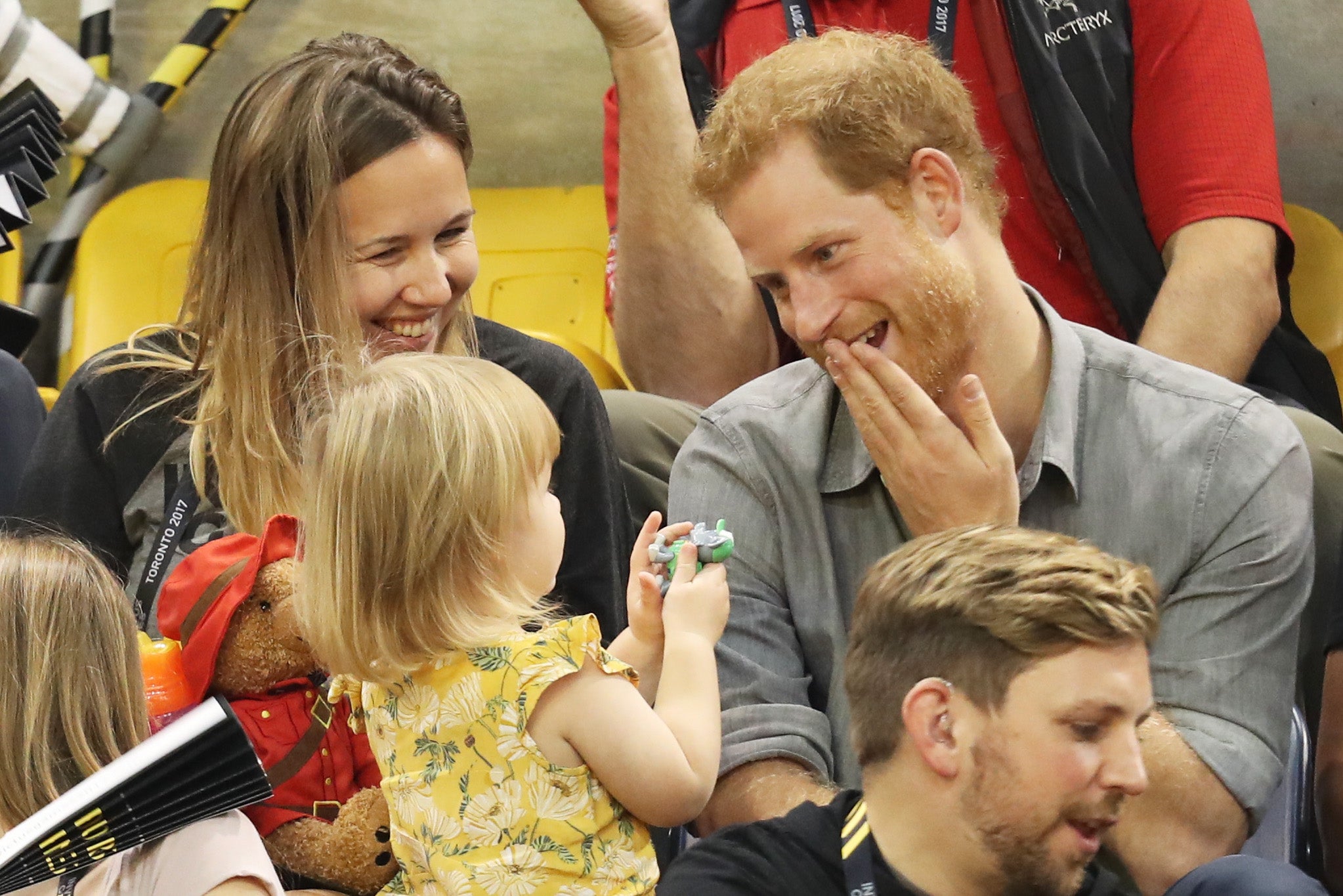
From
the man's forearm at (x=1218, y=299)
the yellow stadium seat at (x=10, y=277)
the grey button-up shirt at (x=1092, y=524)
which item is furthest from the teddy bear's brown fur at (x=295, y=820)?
the yellow stadium seat at (x=10, y=277)

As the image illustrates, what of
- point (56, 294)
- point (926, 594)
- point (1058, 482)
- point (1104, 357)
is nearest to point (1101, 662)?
point (926, 594)

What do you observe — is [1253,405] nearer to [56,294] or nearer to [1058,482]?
[1058,482]

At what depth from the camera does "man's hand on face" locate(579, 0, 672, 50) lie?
2283mm

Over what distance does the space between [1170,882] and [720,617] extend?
1.59 feet

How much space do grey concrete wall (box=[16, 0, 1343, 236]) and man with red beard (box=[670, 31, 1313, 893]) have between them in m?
1.85

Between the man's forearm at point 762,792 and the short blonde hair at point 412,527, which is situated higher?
the short blonde hair at point 412,527

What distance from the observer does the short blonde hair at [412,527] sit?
1.41m

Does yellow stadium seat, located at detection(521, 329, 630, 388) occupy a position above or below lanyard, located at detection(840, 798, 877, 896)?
below

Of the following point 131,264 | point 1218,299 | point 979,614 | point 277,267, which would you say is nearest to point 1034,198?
point 1218,299

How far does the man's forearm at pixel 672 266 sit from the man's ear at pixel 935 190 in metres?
0.72

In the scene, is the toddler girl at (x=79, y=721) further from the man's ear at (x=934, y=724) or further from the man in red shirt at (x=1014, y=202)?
the man in red shirt at (x=1014, y=202)

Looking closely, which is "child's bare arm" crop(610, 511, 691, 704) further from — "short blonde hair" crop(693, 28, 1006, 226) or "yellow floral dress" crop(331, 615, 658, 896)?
"short blonde hair" crop(693, 28, 1006, 226)

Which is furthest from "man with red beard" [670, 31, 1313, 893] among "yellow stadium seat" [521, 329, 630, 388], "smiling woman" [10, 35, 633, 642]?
"yellow stadium seat" [521, 329, 630, 388]

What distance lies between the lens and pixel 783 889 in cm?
129
